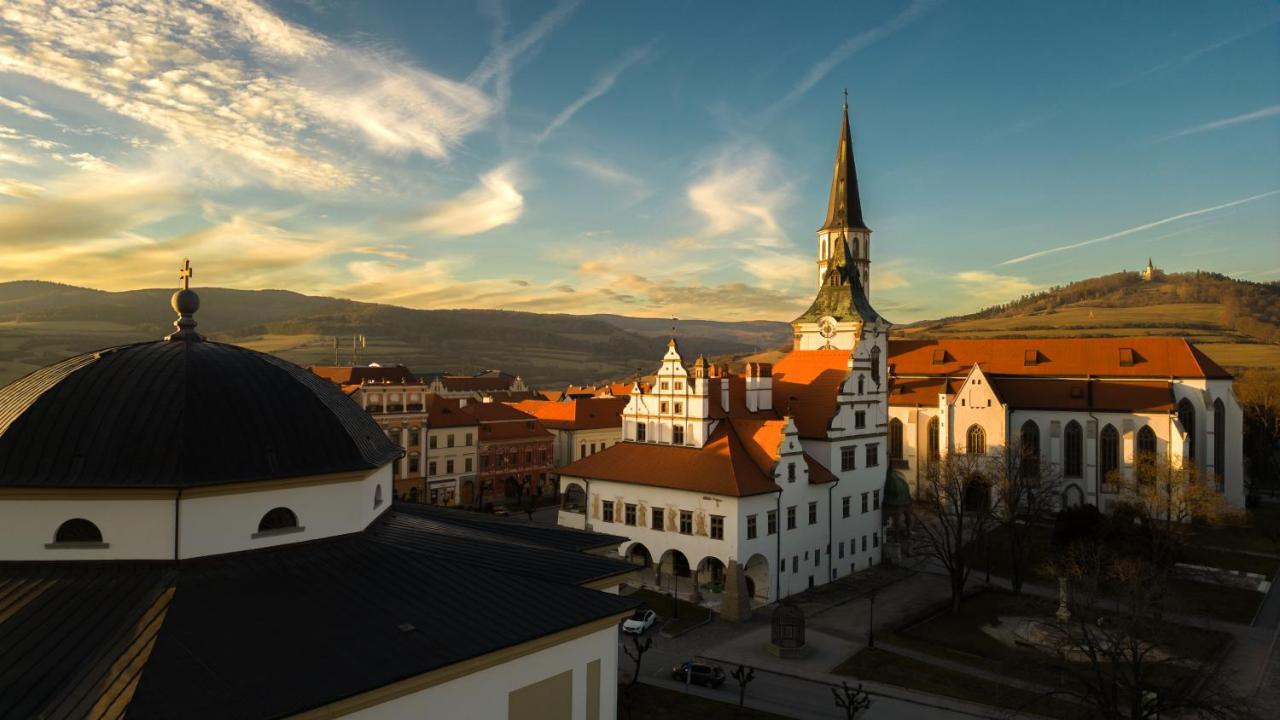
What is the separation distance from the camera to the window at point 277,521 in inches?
576

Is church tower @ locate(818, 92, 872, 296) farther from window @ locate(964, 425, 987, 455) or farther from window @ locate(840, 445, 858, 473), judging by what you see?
window @ locate(840, 445, 858, 473)

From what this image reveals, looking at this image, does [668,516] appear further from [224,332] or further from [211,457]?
[224,332]

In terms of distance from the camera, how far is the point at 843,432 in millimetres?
40625

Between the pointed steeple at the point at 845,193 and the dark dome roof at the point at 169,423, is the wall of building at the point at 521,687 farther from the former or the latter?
the pointed steeple at the point at 845,193

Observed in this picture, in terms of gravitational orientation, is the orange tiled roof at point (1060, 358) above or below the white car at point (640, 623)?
above

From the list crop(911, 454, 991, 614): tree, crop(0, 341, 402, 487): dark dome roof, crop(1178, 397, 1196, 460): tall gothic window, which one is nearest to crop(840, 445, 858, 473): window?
crop(911, 454, 991, 614): tree

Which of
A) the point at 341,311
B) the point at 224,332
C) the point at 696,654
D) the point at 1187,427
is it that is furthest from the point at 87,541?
the point at 341,311

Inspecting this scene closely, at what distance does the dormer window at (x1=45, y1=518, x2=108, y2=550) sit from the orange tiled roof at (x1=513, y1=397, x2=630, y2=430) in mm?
52338

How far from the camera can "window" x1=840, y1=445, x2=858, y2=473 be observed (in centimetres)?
4031

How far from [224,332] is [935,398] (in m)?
158

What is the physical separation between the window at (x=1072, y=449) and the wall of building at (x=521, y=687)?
51.8 metres

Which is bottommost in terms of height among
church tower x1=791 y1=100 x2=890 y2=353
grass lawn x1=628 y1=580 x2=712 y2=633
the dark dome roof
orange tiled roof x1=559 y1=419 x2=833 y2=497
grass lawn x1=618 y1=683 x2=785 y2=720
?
grass lawn x1=618 y1=683 x2=785 y2=720

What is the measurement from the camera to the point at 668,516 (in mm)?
36125

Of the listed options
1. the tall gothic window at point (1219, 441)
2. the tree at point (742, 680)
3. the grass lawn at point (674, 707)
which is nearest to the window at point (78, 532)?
the grass lawn at point (674, 707)
